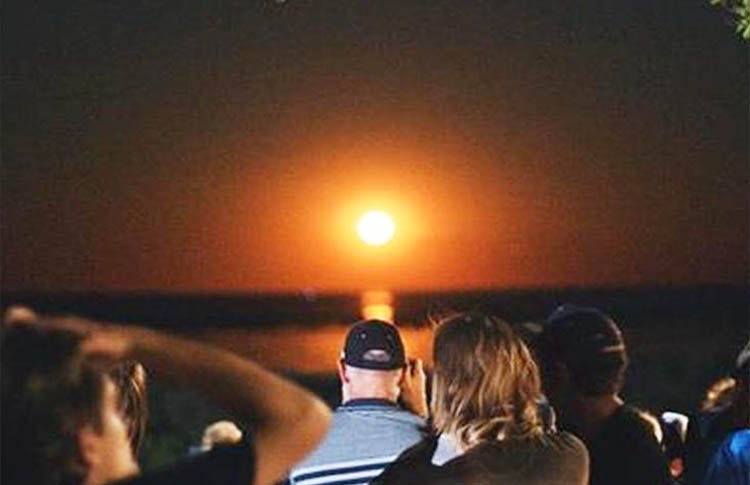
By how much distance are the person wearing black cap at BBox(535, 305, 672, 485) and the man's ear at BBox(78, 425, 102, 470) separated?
201 centimetres

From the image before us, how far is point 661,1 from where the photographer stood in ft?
24.9

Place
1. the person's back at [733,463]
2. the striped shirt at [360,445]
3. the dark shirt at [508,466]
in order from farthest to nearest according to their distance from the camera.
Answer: the person's back at [733,463] < the striped shirt at [360,445] < the dark shirt at [508,466]

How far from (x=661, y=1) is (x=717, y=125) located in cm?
66

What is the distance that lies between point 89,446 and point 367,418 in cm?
187

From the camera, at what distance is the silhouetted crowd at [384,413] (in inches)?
79.0

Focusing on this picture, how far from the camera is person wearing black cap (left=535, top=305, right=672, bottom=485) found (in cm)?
387

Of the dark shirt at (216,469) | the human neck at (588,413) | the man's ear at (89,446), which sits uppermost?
the man's ear at (89,446)

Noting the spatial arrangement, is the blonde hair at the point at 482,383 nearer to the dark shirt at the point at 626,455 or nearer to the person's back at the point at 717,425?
the dark shirt at the point at 626,455

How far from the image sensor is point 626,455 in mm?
3885

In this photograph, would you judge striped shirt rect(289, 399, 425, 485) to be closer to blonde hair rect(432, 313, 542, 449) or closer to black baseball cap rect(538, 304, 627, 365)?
blonde hair rect(432, 313, 542, 449)

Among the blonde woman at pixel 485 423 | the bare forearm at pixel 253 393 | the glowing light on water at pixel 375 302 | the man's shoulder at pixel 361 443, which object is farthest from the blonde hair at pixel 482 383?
the glowing light on water at pixel 375 302

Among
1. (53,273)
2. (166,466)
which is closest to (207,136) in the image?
(53,273)

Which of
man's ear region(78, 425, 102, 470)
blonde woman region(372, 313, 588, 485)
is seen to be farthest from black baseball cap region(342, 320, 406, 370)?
man's ear region(78, 425, 102, 470)

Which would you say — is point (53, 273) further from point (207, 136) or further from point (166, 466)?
point (166, 466)
